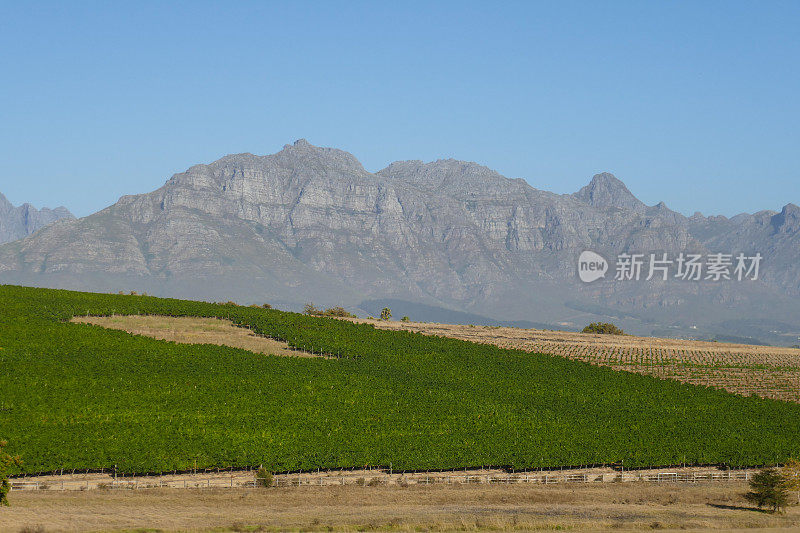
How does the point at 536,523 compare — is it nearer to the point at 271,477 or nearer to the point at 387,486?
the point at 387,486

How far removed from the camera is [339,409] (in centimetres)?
8919

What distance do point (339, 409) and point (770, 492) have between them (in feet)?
147

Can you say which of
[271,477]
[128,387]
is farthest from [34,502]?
[128,387]

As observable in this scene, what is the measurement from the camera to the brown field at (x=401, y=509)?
51.8 metres

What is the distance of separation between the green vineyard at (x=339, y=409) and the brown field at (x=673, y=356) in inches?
516

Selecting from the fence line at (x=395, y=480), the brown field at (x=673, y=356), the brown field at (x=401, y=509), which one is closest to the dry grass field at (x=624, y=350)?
the brown field at (x=673, y=356)

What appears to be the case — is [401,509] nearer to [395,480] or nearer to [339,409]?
[395,480]

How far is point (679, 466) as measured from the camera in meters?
77.1

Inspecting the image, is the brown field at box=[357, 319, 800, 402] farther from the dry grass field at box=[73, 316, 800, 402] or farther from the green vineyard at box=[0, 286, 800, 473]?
the green vineyard at box=[0, 286, 800, 473]

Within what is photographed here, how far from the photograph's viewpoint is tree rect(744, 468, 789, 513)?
59406mm

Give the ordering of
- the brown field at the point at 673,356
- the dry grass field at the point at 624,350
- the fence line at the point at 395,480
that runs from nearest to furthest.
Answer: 1. the fence line at the point at 395,480
2. the brown field at the point at 673,356
3. the dry grass field at the point at 624,350

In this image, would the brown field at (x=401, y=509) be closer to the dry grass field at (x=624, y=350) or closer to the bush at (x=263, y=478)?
the bush at (x=263, y=478)

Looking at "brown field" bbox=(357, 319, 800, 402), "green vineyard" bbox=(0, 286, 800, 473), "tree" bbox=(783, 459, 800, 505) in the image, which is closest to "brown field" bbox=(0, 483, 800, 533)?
"tree" bbox=(783, 459, 800, 505)

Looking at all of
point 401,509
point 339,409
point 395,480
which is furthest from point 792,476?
point 339,409
